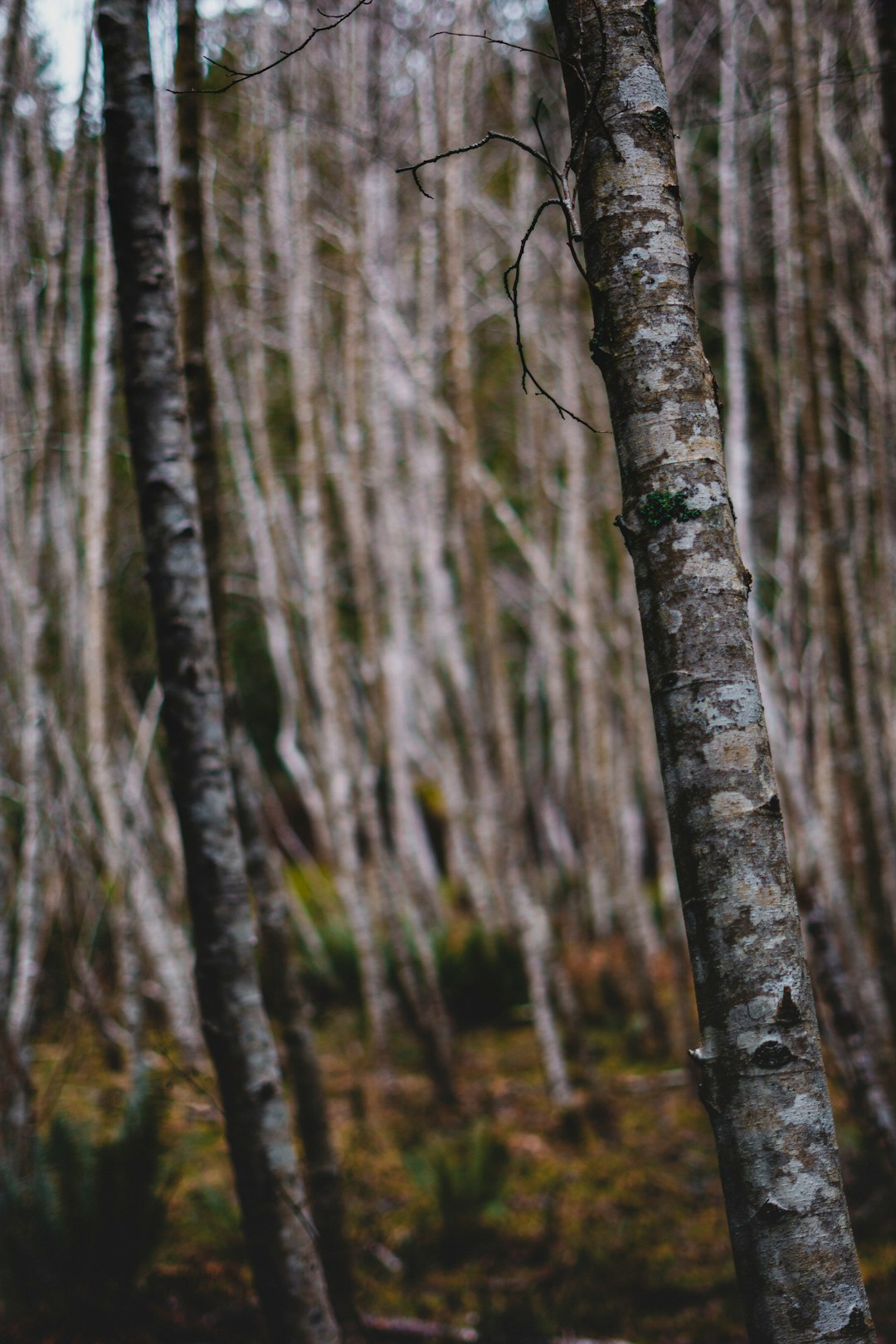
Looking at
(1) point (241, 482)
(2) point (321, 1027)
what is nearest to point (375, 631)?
(1) point (241, 482)

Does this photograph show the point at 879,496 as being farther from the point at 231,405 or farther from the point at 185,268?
the point at 231,405

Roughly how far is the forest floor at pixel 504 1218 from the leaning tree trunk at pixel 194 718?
0.16 m

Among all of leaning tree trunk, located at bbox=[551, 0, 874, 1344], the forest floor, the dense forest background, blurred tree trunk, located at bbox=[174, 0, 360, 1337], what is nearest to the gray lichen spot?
leaning tree trunk, located at bbox=[551, 0, 874, 1344]

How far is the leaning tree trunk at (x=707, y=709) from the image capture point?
3.64 ft

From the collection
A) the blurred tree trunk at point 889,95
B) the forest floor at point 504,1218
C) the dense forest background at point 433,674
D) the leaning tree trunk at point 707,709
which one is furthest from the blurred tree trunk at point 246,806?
the blurred tree trunk at point 889,95

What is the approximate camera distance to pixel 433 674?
19.7ft

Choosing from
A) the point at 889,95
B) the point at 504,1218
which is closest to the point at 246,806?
the point at 504,1218

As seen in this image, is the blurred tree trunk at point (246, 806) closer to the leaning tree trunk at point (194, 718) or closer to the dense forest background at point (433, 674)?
the dense forest background at point (433, 674)

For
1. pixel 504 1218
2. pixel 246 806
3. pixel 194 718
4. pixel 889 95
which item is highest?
pixel 889 95

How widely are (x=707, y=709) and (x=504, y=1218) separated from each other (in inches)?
120

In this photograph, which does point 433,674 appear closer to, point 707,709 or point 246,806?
point 246,806

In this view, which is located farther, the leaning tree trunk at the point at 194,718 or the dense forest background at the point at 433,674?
the dense forest background at the point at 433,674

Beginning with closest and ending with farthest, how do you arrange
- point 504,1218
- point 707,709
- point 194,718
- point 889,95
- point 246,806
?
point 707,709 < point 194,718 < point 246,806 < point 889,95 < point 504,1218

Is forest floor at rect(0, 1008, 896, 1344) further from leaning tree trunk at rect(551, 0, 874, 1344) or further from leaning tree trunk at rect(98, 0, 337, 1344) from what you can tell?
leaning tree trunk at rect(551, 0, 874, 1344)
